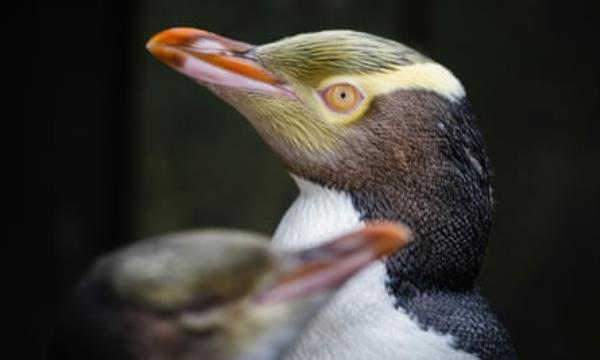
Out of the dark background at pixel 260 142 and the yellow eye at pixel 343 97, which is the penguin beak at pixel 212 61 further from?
the dark background at pixel 260 142

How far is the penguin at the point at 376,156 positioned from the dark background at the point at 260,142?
1527 millimetres

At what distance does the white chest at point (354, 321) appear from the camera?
59.9 inches

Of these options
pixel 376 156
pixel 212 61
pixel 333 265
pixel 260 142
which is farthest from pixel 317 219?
pixel 260 142

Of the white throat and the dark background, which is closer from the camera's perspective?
the white throat

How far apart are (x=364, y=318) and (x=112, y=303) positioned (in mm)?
413

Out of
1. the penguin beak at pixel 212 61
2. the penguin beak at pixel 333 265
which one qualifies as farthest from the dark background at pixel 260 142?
the penguin beak at pixel 333 265

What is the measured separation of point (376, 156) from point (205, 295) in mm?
434

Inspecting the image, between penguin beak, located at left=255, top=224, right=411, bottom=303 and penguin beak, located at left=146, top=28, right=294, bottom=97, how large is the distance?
39 centimetres

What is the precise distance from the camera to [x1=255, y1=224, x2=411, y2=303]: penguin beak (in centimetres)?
123

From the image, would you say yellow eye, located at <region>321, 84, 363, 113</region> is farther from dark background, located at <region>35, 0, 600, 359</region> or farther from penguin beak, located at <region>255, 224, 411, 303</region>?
dark background, located at <region>35, 0, 600, 359</region>

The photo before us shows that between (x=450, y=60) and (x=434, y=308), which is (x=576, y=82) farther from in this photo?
(x=434, y=308)

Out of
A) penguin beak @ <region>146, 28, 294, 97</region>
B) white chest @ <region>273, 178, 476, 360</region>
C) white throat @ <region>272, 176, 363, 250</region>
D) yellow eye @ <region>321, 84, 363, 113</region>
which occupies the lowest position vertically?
white chest @ <region>273, 178, 476, 360</region>

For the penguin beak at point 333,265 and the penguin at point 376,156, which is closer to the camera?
the penguin beak at point 333,265

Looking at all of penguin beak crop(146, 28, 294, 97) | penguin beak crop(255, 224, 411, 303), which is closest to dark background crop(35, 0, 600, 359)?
penguin beak crop(146, 28, 294, 97)
